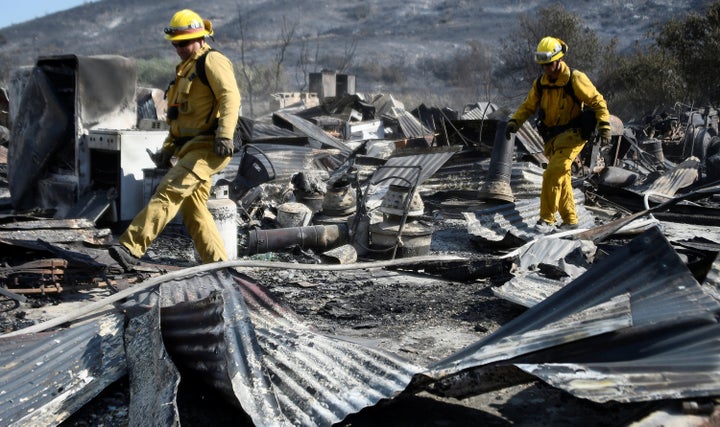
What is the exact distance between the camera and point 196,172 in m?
5.01

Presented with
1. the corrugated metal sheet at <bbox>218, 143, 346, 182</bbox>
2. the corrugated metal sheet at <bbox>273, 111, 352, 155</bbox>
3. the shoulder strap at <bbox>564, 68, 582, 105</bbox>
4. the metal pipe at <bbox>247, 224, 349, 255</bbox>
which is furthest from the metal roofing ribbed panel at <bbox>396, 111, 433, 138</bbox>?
the metal pipe at <bbox>247, 224, 349, 255</bbox>

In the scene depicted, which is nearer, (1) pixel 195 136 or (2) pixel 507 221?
(1) pixel 195 136

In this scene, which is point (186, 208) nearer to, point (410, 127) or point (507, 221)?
point (507, 221)

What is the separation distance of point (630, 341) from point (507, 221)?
14.4 feet

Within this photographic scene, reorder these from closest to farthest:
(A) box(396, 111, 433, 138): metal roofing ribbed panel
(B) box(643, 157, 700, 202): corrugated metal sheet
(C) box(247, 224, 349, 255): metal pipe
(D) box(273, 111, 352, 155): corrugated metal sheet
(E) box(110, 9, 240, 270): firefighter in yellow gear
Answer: (E) box(110, 9, 240, 270): firefighter in yellow gear, (C) box(247, 224, 349, 255): metal pipe, (B) box(643, 157, 700, 202): corrugated metal sheet, (D) box(273, 111, 352, 155): corrugated metal sheet, (A) box(396, 111, 433, 138): metal roofing ribbed panel

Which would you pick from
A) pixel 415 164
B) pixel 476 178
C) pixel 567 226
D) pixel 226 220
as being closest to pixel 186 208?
pixel 226 220

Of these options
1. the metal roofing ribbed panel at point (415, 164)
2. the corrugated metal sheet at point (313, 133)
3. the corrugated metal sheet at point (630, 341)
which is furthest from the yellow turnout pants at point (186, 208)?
the corrugated metal sheet at point (313, 133)

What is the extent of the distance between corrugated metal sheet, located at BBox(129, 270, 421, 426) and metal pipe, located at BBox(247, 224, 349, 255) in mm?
2560

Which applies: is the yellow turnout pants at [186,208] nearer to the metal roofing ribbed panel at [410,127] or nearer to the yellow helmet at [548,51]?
the yellow helmet at [548,51]

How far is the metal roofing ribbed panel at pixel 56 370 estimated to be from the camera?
282 cm

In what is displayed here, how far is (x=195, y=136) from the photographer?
205 inches

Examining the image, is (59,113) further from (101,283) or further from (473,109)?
(473,109)

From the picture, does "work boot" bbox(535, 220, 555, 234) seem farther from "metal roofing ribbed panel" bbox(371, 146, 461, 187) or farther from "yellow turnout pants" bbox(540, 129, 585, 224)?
"metal roofing ribbed panel" bbox(371, 146, 461, 187)

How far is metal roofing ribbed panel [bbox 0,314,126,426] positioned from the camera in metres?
2.82
